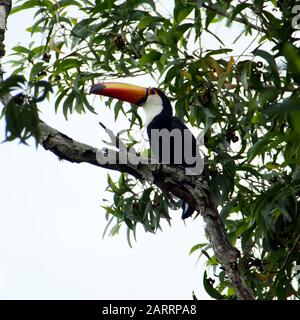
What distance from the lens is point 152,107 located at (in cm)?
521

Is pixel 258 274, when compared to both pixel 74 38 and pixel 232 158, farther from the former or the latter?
pixel 74 38

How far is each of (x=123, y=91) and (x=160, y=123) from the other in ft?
1.31

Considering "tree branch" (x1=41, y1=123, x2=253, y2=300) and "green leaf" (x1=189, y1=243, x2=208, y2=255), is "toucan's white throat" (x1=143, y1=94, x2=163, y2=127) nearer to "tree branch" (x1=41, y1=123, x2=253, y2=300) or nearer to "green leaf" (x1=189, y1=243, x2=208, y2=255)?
"green leaf" (x1=189, y1=243, x2=208, y2=255)

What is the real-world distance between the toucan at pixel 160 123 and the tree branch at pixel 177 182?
397mm

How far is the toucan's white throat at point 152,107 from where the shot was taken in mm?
5137

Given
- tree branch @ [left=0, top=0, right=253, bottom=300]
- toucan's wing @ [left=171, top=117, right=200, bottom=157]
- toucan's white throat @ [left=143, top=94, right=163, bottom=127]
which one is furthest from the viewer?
toucan's white throat @ [left=143, top=94, right=163, bottom=127]

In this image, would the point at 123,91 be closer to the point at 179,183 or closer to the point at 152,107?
the point at 152,107

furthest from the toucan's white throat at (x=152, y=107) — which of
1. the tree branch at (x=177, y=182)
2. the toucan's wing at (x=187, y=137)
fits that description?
the tree branch at (x=177, y=182)

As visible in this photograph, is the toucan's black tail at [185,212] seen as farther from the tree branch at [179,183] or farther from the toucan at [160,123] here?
the tree branch at [179,183]

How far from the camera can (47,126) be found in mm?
3219

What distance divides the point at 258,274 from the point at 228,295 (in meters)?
0.47

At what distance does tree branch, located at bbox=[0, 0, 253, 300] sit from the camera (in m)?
3.11

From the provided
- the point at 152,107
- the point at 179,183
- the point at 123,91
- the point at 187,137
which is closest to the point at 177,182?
the point at 179,183

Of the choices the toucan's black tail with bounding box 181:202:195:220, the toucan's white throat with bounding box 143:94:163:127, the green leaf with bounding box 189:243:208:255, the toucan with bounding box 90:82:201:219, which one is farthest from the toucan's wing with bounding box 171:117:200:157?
the green leaf with bounding box 189:243:208:255
